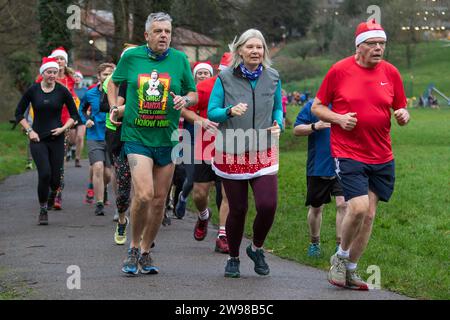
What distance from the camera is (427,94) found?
8494cm

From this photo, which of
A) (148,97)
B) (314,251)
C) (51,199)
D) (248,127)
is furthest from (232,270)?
(51,199)

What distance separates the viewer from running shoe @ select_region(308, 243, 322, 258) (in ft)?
33.6

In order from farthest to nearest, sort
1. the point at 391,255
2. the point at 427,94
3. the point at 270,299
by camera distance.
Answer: the point at 427,94, the point at 391,255, the point at 270,299

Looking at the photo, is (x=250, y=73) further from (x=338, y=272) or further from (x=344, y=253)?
(x=338, y=272)

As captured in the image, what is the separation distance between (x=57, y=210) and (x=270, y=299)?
25.8 ft

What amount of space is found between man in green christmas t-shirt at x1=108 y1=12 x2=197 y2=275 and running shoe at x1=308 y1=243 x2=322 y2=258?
2183 mm

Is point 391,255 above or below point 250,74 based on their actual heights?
below

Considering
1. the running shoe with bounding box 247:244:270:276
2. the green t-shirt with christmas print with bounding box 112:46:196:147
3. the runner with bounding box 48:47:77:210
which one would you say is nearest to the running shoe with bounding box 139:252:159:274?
the running shoe with bounding box 247:244:270:276

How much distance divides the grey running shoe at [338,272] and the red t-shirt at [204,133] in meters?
2.73

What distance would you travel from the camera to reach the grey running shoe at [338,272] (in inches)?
316

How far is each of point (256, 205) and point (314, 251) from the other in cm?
207

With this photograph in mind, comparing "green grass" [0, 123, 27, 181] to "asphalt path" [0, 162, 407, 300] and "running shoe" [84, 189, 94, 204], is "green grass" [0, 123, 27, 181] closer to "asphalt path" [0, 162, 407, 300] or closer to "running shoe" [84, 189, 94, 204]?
"running shoe" [84, 189, 94, 204]

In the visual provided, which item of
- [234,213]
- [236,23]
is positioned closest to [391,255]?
[234,213]
